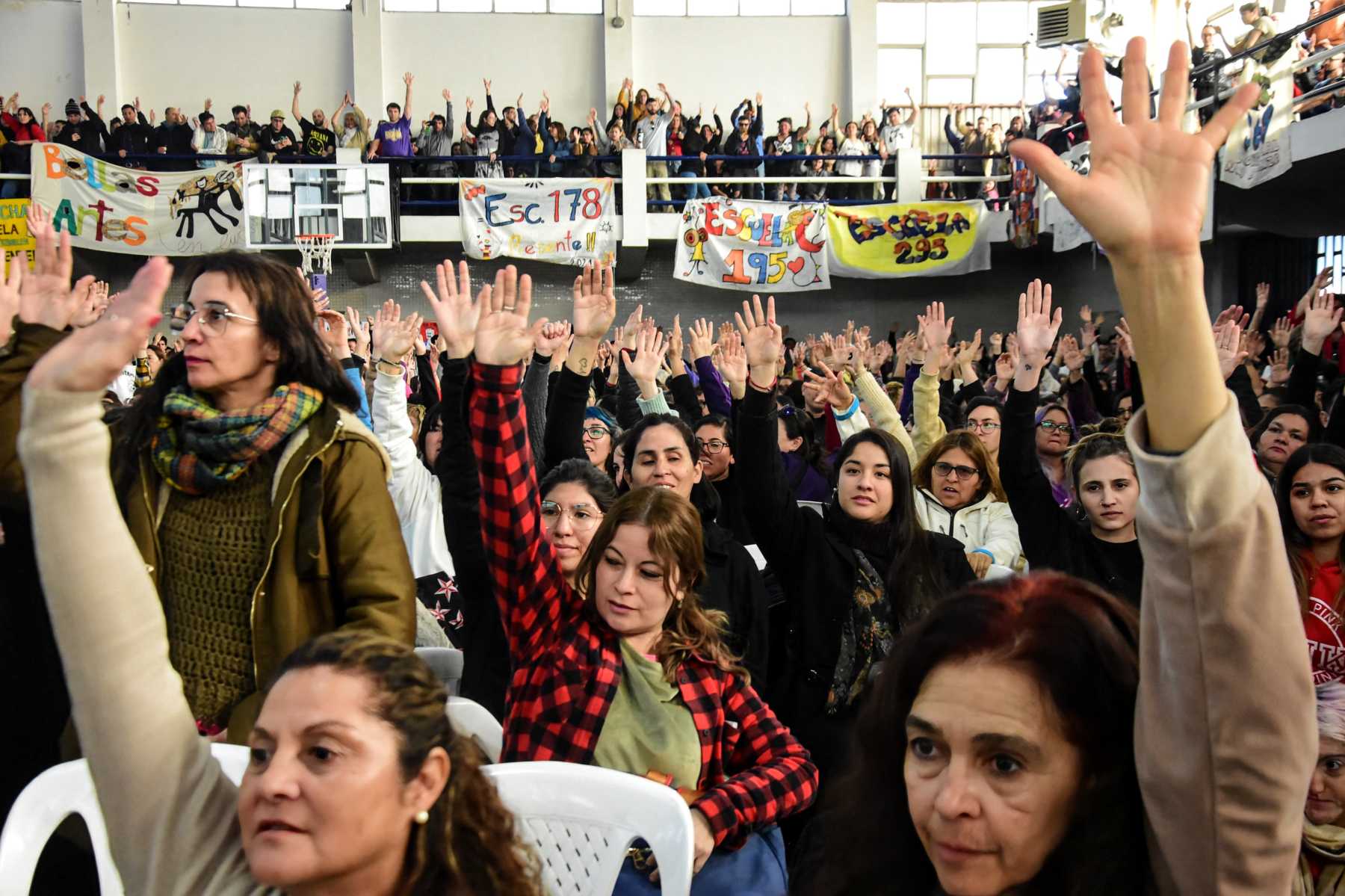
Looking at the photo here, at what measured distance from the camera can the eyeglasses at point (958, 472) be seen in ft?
12.9

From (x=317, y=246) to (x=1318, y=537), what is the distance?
10.7 metres

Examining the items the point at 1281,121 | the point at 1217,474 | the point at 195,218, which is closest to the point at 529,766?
the point at 1217,474

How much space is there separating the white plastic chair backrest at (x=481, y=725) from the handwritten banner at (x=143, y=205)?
11.3 meters

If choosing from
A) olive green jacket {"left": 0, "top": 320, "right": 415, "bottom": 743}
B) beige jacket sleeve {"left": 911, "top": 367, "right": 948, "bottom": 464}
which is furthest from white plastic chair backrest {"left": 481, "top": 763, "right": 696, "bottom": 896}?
beige jacket sleeve {"left": 911, "top": 367, "right": 948, "bottom": 464}

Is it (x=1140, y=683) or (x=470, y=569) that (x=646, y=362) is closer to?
(x=470, y=569)

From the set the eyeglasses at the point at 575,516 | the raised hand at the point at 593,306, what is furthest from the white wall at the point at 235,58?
the eyeglasses at the point at 575,516

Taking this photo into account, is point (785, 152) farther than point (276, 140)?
Yes

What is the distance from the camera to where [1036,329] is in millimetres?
3461

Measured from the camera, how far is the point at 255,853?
1224 millimetres

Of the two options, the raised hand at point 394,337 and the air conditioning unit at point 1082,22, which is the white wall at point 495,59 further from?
the raised hand at point 394,337

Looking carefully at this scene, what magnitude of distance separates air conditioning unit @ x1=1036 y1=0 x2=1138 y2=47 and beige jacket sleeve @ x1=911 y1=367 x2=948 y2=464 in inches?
183

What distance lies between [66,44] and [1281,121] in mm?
14918

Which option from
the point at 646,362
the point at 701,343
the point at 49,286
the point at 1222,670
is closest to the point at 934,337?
the point at 701,343

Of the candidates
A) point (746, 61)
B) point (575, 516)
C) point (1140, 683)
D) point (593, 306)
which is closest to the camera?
point (1140, 683)
